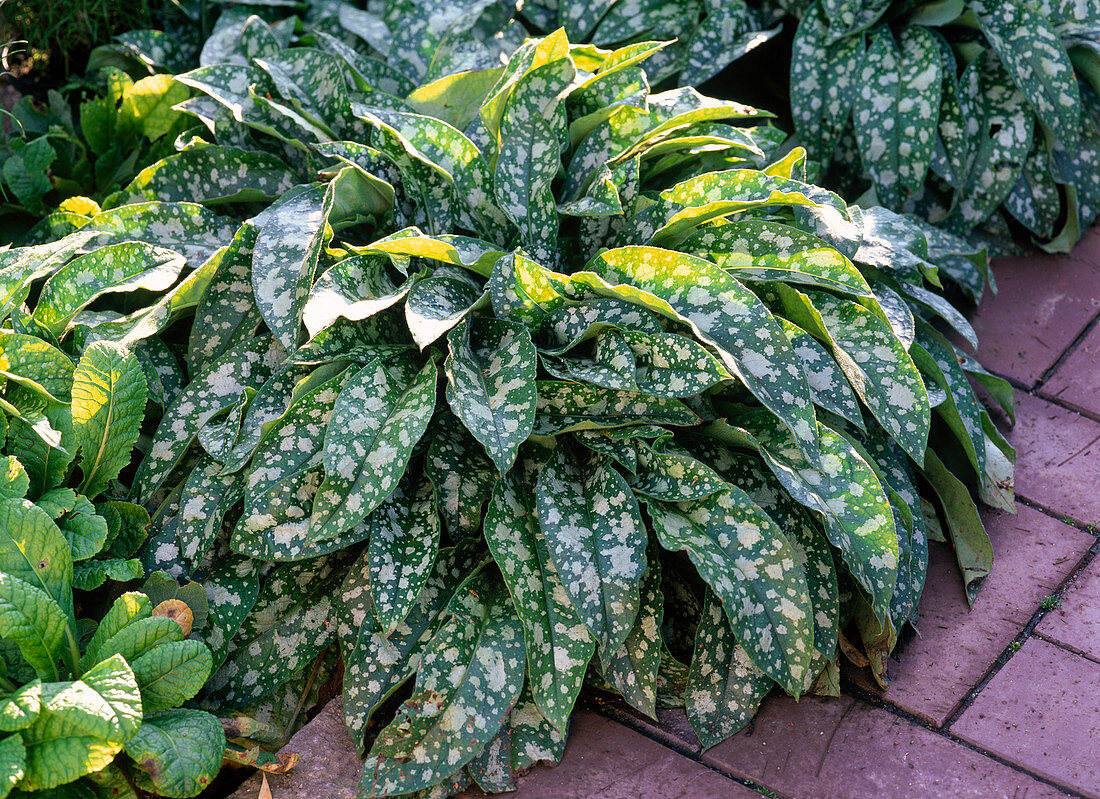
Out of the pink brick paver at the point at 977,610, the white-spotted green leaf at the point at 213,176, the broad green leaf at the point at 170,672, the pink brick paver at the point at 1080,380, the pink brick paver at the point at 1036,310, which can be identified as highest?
the white-spotted green leaf at the point at 213,176

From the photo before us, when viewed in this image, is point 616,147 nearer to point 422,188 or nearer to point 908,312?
point 422,188

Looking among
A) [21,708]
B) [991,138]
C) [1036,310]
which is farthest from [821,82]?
[21,708]

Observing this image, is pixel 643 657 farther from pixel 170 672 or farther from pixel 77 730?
pixel 77 730

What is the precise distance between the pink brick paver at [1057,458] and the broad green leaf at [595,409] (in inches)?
36.3

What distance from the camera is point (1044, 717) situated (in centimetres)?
168

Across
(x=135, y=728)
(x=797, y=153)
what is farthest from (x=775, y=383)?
(x=135, y=728)

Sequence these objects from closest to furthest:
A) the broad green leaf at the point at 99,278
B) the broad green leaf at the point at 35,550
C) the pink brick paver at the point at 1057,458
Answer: the broad green leaf at the point at 35,550 → the broad green leaf at the point at 99,278 → the pink brick paver at the point at 1057,458

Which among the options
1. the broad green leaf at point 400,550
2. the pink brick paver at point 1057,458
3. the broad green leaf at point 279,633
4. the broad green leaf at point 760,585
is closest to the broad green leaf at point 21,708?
the broad green leaf at point 279,633

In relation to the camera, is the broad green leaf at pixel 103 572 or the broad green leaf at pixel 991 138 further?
the broad green leaf at pixel 991 138

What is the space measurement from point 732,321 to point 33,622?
1187mm

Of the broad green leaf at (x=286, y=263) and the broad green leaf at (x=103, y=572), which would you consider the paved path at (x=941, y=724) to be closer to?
the broad green leaf at (x=103, y=572)

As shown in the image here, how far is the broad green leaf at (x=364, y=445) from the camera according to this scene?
159 cm

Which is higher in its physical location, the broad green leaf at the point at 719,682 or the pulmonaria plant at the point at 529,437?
the pulmonaria plant at the point at 529,437

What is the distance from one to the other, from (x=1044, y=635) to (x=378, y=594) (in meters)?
1.23
